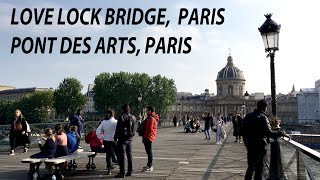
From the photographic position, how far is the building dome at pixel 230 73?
17175 cm

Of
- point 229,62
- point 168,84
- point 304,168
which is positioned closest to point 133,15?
point 304,168

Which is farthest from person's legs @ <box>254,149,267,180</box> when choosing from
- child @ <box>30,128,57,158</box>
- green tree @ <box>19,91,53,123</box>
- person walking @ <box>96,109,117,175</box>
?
green tree @ <box>19,91,53,123</box>

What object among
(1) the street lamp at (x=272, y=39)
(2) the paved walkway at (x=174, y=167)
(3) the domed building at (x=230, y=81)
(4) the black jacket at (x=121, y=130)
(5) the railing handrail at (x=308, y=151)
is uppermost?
(3) the domed building at (x=230, y=81)

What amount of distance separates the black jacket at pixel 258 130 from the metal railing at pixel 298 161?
390 millimetres

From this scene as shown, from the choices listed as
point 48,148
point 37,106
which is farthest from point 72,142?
point 37,106

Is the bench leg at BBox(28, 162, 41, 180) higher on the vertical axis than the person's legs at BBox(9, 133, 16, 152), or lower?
lower

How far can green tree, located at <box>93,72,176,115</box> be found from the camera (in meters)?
125

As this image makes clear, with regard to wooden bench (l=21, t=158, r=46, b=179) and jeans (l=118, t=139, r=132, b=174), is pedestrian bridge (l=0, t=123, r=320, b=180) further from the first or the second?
wooden bench (l=21, t=158, r=46, b=179)

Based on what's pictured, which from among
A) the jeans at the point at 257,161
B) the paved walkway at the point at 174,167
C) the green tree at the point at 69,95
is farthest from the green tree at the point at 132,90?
the jeans at the point at 257,161

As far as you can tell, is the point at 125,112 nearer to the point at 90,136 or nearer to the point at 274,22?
the point at 90,136

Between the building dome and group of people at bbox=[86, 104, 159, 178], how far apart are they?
6322 inches

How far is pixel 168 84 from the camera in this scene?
127938 mm

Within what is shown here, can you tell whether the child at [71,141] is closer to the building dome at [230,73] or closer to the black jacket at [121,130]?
the black jacket at [121,130]

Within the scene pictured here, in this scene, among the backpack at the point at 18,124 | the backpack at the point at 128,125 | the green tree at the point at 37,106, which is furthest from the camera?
the green tree at the point at 37,106
